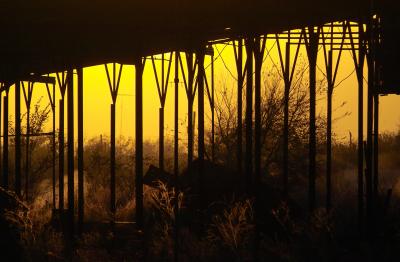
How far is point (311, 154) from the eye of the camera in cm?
2161

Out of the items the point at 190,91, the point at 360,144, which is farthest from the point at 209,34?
the point at 360,144

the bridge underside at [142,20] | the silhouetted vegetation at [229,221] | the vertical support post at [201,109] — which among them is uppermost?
the bridge underside at [142,20]

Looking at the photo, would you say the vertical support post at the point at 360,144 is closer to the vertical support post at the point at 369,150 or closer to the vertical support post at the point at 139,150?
the vertical support post at the point at 369,150

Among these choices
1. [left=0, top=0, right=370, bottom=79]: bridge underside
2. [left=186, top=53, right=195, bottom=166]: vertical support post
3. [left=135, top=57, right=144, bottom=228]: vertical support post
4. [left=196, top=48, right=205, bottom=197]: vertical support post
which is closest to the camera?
[left=0, top=0, right=370, bottom=79]: bridge underside

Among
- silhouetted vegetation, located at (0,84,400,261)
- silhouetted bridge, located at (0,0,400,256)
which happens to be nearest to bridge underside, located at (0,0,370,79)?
silhouetted bridge, located at (0,0,400,256)

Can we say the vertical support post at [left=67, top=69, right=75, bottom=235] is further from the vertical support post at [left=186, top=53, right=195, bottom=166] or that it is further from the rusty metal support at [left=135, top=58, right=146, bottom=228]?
the vertical support post at [left=186, top=53, right=195, bottom=166]

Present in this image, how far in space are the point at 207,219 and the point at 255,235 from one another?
20.4ft

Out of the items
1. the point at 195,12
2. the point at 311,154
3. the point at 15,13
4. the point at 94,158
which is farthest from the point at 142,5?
the point at 94,158

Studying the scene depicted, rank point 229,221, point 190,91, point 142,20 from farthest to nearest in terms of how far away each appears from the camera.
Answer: point 190,91 → point 142,20 → point 229,221

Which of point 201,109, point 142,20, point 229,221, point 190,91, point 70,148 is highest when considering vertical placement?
point 142,20

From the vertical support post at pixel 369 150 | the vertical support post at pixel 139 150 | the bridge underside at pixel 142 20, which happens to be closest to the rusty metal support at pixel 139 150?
the vertical support post at pixel 139 150

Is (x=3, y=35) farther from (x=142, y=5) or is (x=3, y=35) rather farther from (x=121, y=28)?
(x=142, y=5)

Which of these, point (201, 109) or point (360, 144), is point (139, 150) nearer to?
point (201, 109)

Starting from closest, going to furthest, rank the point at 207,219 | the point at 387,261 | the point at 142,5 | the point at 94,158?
1. the point at 387,261
2. the point at 142,5
3. the point at 207,219
4. the point at 94,158
